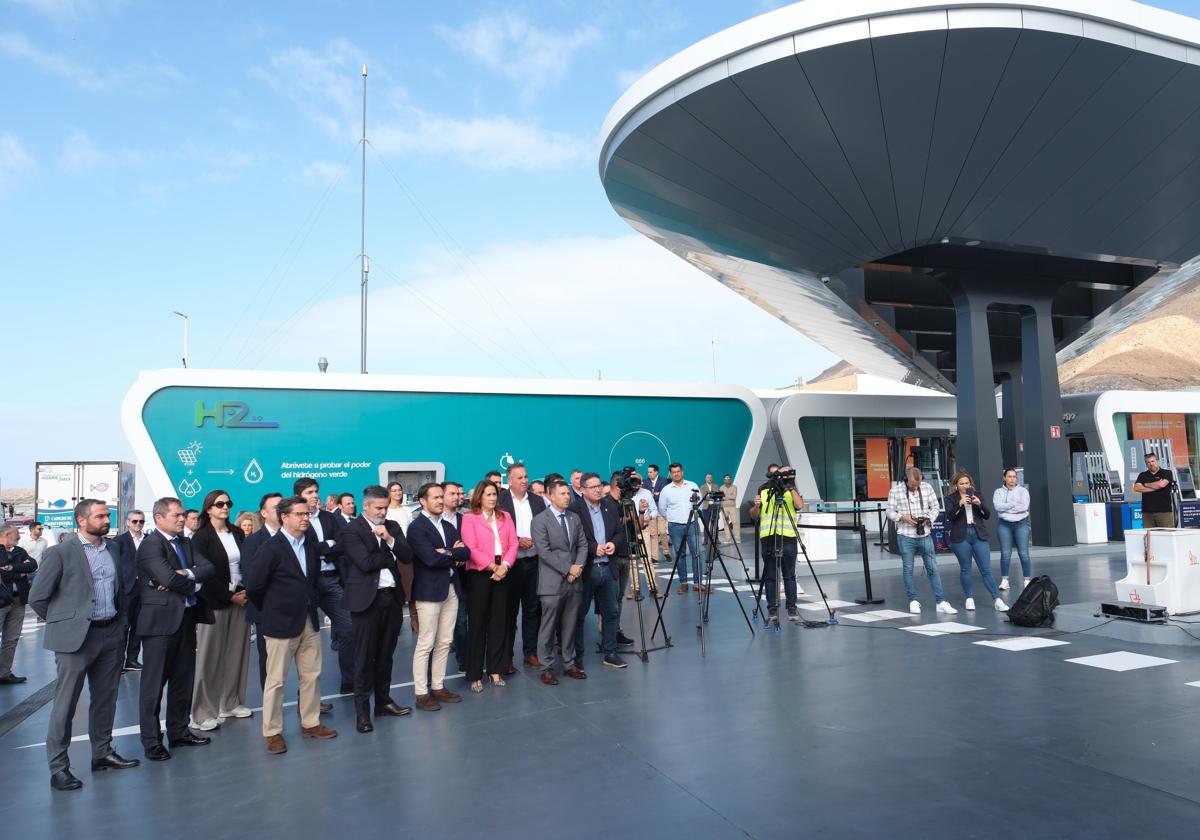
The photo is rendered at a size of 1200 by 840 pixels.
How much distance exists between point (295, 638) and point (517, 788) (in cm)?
201

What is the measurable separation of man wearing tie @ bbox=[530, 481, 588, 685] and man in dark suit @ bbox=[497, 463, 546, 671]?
0.63 ft

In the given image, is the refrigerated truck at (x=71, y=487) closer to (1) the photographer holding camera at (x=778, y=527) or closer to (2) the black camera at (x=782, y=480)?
(1) the photographer holding camera at (x=778, y=527)

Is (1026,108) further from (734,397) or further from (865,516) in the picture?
(865,516)

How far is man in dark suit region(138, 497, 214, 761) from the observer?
17.2 ft

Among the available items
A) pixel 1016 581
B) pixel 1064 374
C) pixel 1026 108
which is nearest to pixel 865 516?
pixel 1016 581

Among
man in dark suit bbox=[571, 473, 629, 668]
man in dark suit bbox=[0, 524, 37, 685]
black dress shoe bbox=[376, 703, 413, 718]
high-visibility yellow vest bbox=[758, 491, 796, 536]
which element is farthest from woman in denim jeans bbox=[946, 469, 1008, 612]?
man in dark suit bbox=[0, 524, 37, 685]

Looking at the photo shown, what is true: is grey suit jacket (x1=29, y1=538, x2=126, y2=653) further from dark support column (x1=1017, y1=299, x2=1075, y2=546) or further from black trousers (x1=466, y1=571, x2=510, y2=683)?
dark support column (x1=1017, y1=299, x2=1075, y2=546)

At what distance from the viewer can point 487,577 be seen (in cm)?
680

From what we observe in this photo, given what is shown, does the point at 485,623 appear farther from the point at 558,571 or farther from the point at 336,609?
the point at 336,609

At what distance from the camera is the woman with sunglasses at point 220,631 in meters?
5.87

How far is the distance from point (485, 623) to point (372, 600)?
1.34 m

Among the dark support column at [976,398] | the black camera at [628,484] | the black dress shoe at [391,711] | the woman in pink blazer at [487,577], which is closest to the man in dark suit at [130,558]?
the black dress shoe at [391,711]

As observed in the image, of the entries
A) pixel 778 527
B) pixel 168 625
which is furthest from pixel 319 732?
pixel 778 527

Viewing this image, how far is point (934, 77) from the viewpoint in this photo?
10453mm
